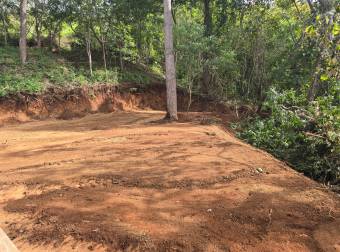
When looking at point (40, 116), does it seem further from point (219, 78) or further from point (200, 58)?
point (219, 78)

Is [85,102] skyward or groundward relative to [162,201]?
skyward

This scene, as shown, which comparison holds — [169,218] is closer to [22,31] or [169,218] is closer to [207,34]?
[22,31]

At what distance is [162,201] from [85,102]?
39.9 feet

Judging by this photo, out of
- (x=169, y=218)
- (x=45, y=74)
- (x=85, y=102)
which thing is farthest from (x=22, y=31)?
(x=169, y=218)

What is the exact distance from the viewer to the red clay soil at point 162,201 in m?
3.83

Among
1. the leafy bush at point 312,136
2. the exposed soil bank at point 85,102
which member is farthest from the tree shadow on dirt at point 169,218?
the exposed soil bank at point 85,102

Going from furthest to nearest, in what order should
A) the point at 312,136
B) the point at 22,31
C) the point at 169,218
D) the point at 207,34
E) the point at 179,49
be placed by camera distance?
the point at 207,34 < the point at 22,31 < the point at 179,49 < the point at 312,136 < the point at 169,218

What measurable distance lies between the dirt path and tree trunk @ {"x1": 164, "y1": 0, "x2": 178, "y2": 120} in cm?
469

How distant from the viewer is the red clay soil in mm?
3830

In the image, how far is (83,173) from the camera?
20.4 feet

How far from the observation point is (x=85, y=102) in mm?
16312

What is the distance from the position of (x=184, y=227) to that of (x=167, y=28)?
9381 millimetres

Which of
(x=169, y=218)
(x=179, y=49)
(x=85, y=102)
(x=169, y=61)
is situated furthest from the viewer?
(x=85, y=102)

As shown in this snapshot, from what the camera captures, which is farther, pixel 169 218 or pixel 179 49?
pixel 179 49
